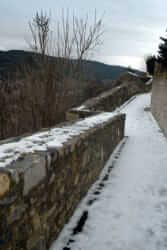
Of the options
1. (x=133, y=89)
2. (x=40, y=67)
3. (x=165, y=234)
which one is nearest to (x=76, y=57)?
(x=40, y=67)

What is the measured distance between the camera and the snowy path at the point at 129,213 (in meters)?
1.66

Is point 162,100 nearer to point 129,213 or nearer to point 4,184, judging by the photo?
point 129,213

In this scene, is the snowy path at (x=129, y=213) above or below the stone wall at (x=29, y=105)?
below

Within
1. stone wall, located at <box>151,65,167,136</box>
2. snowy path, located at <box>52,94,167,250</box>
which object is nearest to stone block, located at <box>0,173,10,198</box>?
snowy path, located at <box>52,94,167,250</box>

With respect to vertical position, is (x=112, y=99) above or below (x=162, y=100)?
above

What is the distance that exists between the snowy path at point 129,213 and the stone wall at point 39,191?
0.24 metres

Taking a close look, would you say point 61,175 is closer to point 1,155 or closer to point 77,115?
point 1,155

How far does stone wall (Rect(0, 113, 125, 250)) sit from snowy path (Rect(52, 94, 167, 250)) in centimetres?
24

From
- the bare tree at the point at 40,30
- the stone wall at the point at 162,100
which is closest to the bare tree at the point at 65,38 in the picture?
the bare tree at the point at 40,30

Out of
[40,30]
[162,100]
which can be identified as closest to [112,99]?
[162,100]

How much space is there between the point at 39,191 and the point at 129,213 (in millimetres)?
1201

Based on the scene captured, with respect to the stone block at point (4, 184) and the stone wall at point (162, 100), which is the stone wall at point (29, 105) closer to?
the stone wall at point (162, 100)

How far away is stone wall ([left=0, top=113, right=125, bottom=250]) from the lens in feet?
3.47

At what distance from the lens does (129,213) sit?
2076 mm
